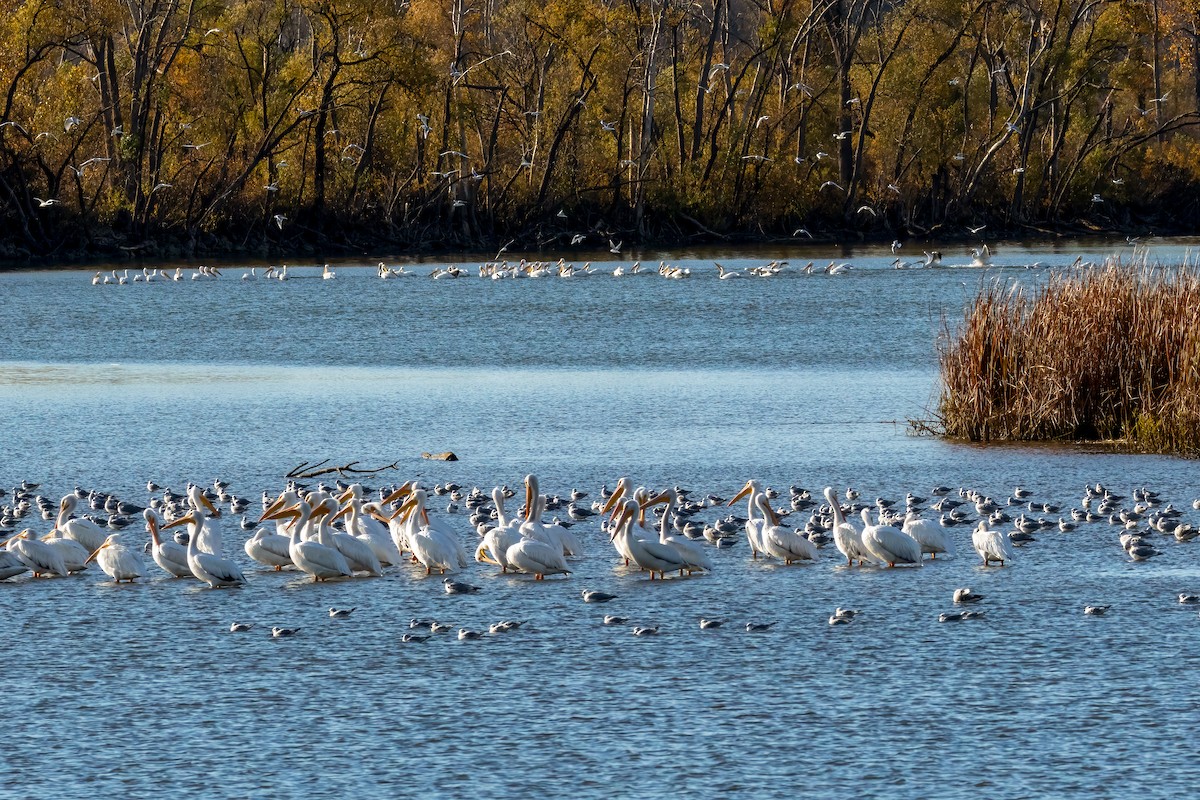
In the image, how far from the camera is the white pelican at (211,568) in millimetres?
11586

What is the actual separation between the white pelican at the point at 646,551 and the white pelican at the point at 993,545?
6.56 ft

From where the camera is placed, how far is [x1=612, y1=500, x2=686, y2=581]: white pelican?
11.8 meters


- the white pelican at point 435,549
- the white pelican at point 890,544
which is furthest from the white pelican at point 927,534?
the white pelican at point 435,549

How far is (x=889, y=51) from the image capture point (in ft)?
237

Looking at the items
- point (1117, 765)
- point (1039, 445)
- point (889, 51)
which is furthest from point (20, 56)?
point (1117, 765)

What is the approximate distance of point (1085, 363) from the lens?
58.9ft

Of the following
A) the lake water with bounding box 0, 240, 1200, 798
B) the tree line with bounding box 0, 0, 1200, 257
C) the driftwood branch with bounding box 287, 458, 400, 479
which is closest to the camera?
the lake water with bounding box 0, 240, 1200, 798

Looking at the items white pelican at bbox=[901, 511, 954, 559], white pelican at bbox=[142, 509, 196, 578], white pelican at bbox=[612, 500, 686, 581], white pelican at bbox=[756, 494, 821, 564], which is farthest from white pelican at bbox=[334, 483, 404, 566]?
white pelican at bbox=[901, 511, 954, 559]

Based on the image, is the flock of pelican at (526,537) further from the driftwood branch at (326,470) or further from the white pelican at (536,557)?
the driftwood branch at (326,470)

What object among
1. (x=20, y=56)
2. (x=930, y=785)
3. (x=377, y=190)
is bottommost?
(x=930, y=785)

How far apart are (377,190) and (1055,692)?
6247cm

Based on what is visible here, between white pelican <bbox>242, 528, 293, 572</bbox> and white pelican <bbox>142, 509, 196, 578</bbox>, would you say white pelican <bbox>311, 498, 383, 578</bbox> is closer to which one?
white pelican <bbox>242, 528, 293, 572</bbox>

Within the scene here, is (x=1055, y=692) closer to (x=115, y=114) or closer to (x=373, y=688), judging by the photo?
(x=373, y=688)

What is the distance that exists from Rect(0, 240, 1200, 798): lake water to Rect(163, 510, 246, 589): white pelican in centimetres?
12
